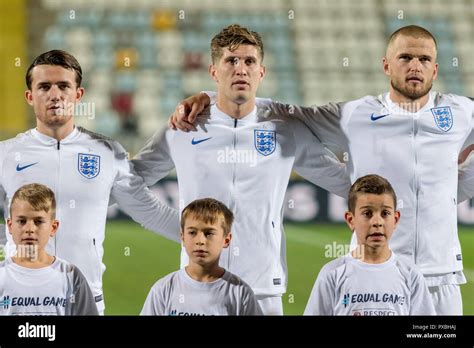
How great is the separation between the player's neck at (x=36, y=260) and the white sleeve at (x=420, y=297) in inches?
57.1

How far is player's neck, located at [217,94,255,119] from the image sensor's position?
4.22m

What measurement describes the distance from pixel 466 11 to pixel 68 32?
172cm

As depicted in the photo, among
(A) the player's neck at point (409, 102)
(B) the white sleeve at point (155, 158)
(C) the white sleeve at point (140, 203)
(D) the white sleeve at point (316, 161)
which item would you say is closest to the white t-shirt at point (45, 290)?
(C) the white sleeve at point (140, 203)

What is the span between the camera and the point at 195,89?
14.4 ft

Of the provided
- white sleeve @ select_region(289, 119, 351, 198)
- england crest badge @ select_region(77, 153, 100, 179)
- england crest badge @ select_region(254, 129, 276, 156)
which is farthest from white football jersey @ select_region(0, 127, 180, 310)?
white sleeve @ select_region(289, 119, 351, 198)

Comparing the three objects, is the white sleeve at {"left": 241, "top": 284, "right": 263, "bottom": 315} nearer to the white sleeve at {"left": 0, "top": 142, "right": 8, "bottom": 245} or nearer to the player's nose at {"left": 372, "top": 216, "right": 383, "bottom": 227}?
the player's nose at {"left": 372, "top": 216, "right": 383, "bottom": 227}

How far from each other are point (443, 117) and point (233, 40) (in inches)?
35.7

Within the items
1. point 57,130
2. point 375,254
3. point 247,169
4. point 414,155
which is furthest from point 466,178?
point 57,130

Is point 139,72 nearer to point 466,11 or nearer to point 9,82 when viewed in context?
point 9,82

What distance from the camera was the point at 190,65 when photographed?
4449 millimetres

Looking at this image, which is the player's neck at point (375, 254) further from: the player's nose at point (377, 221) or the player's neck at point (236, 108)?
the player's neck at point (236, 108)

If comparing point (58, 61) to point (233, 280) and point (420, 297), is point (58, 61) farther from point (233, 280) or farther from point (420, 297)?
point (420, 297)

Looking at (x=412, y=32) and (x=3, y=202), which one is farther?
(x=412, y=32)
